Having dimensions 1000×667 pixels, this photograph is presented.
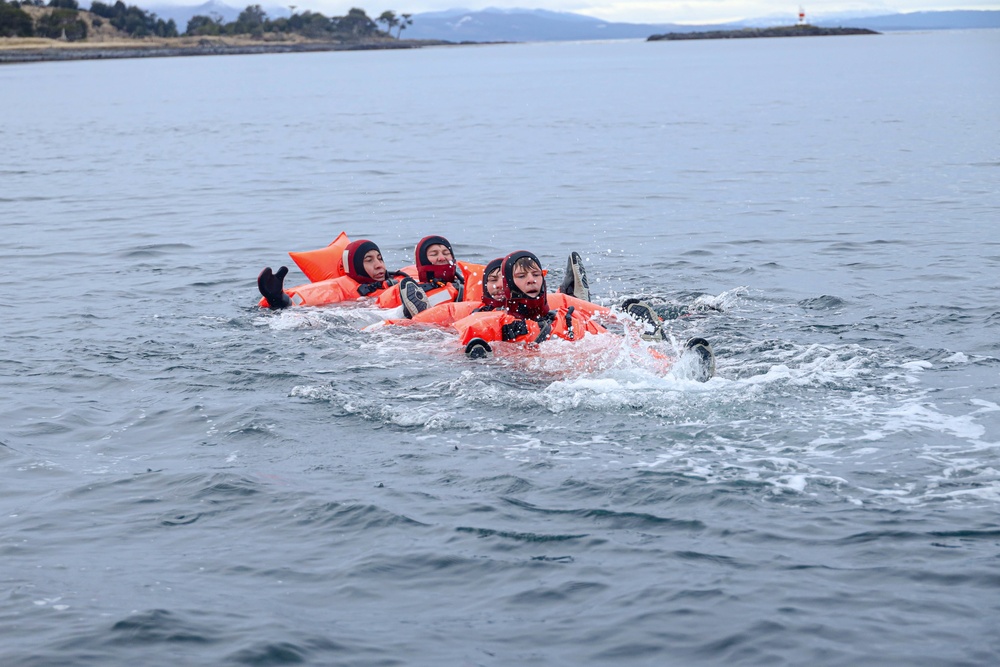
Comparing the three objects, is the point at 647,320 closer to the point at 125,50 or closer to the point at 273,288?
the point at 273,288

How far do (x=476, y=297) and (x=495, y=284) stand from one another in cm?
157

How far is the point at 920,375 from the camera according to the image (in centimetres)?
1111

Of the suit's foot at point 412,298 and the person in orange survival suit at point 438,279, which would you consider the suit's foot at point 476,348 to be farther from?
the person in orange survival suit at point 438,279

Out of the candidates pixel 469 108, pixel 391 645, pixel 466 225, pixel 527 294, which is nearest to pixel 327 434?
Answer: pixel 527 294

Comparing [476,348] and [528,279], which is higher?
[528,279]

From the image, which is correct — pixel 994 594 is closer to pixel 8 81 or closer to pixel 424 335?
pixel 424 335

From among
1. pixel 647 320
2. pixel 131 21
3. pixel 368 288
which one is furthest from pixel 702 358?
pixel 131 21

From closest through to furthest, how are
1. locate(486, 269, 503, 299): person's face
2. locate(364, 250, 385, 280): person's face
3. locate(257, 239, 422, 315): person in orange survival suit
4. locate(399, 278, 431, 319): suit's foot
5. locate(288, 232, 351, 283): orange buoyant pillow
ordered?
locate(486, 269, 503, 299): person's face, locate(399, 278, 431, 319): suit's foot, locate(257, 239, 422, 315): person in orange survival suit, locate(364, 250, 385, 280): person's face, locate(288, 232, 351, 283): orange buoyant pillow

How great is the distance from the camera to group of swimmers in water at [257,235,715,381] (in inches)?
481

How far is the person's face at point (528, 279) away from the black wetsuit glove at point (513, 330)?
37 centimetres

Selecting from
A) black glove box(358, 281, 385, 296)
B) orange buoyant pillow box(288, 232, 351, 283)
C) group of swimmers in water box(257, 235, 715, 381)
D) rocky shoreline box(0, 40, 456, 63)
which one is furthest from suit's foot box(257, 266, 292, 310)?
rocky shoreline box(0, 40, 456, 63)

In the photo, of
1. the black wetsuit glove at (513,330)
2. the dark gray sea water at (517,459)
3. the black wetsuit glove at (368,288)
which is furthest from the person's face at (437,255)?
the black wetsuit glove at (513,330)

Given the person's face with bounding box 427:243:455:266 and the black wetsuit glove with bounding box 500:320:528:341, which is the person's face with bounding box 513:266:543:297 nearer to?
the black wetsuit glove with bounding box 500:320:528:341

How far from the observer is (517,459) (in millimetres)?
9398
